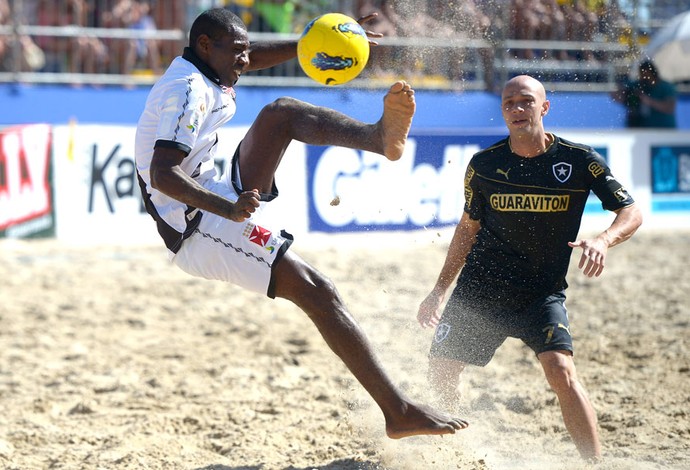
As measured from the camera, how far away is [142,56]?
1134 cm

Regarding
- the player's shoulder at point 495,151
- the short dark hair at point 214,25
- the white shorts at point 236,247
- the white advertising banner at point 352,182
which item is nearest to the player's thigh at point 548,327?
the player's shoulder at point 495,151

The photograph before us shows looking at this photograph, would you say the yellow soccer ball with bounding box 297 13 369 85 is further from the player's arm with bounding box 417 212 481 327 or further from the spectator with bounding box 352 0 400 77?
the player's arm with bounding box 417 212 481 327

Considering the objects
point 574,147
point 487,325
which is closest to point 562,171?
point 574,147

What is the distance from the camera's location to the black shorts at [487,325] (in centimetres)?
411

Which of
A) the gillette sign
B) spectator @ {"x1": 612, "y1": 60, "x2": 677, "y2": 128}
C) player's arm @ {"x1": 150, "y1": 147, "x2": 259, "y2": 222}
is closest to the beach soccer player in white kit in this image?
player's arm @ {"x1": 150, "y1": 147, "x2": 259, "y2": 222}

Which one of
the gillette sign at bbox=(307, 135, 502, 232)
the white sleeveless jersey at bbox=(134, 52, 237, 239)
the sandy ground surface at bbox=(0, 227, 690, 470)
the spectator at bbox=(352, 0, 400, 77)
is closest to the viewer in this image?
the white sleeveless jersey at bbox=(134, 52, 237, 239)

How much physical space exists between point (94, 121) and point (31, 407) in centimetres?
595

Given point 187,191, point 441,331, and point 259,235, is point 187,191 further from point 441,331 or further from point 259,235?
point 441,331

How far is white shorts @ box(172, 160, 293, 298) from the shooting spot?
393 centimetres

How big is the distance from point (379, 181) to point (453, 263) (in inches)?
248

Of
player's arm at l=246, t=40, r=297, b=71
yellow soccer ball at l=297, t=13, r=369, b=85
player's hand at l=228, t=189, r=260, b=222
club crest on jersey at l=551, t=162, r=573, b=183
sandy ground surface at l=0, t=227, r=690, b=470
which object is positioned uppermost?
player's arm at l=246, t=40, r=297, b=71

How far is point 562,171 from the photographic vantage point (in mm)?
4055

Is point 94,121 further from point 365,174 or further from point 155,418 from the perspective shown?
point 155,418

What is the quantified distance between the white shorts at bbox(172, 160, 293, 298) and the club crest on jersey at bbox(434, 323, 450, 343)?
2.92 ft
